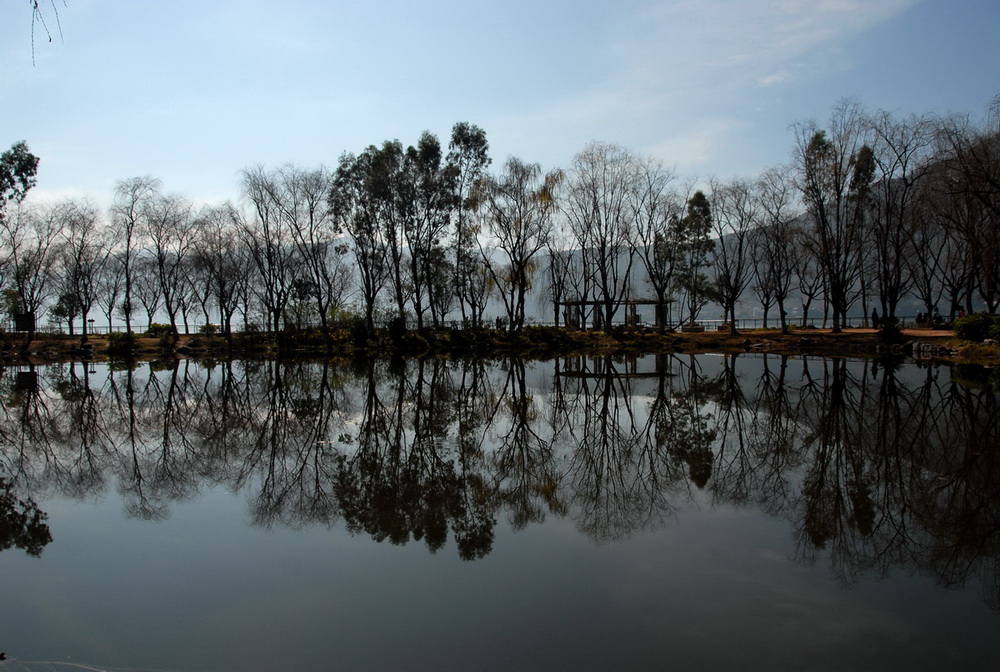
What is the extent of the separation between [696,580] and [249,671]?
3.73 metres

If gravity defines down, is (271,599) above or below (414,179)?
below

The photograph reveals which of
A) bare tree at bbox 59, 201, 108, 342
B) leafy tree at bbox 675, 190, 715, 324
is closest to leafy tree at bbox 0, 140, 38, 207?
bare tree at bbox 59, 201, 108, 342

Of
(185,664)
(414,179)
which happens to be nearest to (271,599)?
(185,664)

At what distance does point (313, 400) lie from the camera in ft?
59.6

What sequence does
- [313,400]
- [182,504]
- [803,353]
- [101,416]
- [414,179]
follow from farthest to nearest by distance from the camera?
[414,179] → [803,353] → [313,400] → [101,416] → [182,504]

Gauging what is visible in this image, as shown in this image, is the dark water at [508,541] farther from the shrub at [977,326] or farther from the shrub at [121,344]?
the shrub at [121,344]

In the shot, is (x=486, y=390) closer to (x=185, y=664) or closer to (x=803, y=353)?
(x=185, y=664)

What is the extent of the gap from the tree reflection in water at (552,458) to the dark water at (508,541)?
0.20 ft

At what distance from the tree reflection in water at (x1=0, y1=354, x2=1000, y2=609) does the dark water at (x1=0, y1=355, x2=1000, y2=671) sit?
62 millimetres

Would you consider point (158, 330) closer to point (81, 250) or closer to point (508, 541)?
point (81, 250)

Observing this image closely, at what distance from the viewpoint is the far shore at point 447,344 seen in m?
39.0

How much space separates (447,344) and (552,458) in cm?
3392

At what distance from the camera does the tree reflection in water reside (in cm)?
712

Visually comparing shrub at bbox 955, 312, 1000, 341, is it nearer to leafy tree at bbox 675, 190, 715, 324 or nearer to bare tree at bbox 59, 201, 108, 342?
leafy tree at bbox 675, 190, 715, 324
